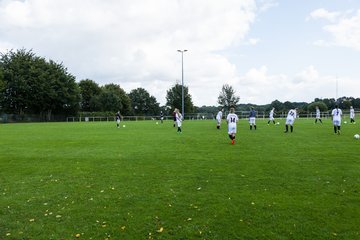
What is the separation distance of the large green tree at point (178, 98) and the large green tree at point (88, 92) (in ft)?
76.4

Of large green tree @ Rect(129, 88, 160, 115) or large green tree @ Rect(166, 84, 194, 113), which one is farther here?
large green tree @ Rect(129, 88, 160, 115)

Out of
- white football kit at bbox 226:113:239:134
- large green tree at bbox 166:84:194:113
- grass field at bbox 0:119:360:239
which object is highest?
large green tree at bbox 166:84:194:113

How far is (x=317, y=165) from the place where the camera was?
1104cm

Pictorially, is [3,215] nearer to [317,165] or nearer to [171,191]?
[171,191]

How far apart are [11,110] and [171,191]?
70.9m

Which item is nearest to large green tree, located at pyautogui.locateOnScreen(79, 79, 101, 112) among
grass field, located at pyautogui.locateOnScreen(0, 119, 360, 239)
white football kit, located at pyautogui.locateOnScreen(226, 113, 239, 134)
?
white football kit, located at pyautogui.locateOnScreen(226, 113, 239, 134)

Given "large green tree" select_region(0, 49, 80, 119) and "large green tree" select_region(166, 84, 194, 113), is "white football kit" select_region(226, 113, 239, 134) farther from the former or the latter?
"large green tree" select_region(166, 84, 194, 113)

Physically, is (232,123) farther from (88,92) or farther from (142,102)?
(142,102)

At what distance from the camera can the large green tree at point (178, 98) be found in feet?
290

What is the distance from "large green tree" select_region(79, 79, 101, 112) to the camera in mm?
99956

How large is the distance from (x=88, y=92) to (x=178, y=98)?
3017 centimetres

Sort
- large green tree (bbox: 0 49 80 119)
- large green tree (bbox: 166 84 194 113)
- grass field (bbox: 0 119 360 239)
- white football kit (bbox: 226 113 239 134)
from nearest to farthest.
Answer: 1. grass field (bbox: 0 119 360 239)
2. white football kit (bbox: 226 113 239 134)
3. large green tree (bbox: 0 49 80 119)
4. large green tree (bbox: 166 84 194 113)

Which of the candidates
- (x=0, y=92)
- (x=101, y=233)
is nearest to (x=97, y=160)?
(x=101, y=233)

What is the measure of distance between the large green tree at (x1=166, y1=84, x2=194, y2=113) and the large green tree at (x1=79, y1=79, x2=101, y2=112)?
23276 mm
